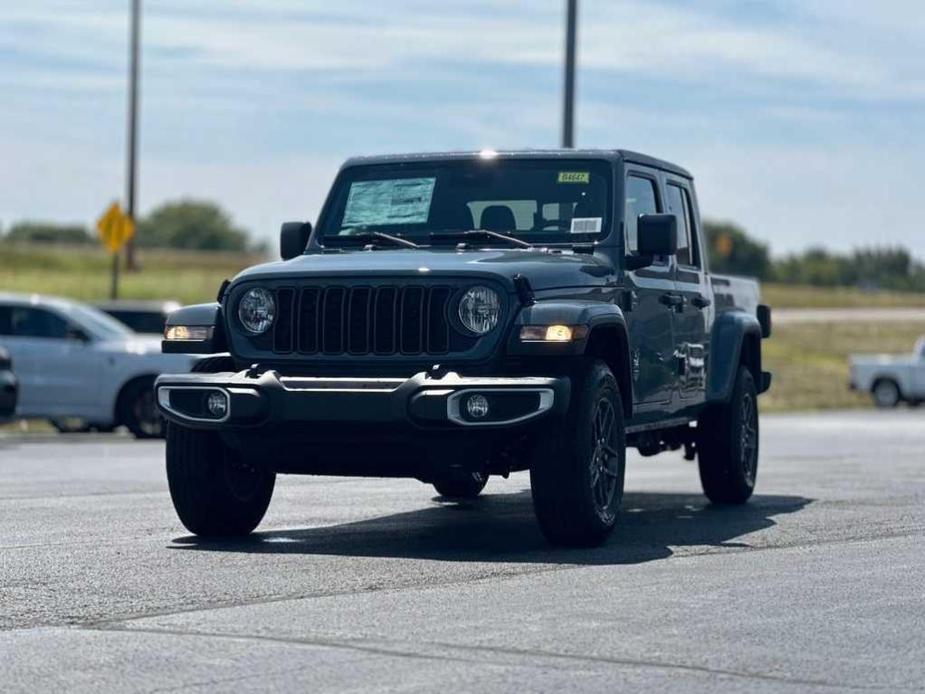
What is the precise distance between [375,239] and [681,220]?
252 cm

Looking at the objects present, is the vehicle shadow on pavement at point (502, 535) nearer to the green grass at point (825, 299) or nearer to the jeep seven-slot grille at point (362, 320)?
the jeep seven-slot grille at point (362, 320)

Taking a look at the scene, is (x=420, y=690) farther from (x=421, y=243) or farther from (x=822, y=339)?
(x=822, y=339)

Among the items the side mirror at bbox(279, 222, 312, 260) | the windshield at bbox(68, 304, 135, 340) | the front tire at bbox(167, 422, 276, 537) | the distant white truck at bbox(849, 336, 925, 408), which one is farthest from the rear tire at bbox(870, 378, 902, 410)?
the front tire at bbox(167, 422, 276, 537)

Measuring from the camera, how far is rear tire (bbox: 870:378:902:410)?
4172cm

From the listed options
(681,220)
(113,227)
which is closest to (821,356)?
(113,227)

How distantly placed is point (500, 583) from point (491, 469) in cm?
155

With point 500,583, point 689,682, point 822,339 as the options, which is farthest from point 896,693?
point 822,339

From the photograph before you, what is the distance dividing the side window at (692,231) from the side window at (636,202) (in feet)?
2.69

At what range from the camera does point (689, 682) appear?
21.5 ft

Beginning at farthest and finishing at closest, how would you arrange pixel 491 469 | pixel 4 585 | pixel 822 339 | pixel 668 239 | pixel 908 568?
1. pixel 822 339
2. pixel 668 239
3. pixel 491 469
4. pixel 908 568
5. pixel 4 585

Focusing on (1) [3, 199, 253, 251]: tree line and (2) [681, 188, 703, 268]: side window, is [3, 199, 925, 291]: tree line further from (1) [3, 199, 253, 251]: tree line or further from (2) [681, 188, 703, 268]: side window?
(2) [681, 188, 703, 268]: side window

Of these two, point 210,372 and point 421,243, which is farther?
point 421,243

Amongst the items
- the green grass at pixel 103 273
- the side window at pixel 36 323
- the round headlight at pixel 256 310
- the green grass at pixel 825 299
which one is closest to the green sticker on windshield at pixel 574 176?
the round headlight at pixel 256 310

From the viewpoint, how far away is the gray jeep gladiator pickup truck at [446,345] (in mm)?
9992
